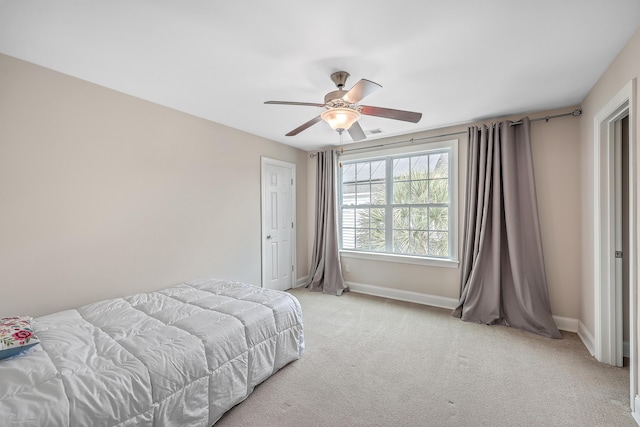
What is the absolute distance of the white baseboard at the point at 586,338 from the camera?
2576 millimetres

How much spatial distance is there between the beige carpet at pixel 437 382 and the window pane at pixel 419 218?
1429 mm

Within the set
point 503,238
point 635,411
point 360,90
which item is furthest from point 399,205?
point 635,411

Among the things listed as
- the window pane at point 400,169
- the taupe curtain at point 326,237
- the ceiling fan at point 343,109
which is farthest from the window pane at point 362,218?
the ceiling fan at point 343,109

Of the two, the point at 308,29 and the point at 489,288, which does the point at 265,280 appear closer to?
the point at 489,288

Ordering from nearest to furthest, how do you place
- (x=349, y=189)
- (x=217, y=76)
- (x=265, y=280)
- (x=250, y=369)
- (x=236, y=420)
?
(x=236, y=420) < (x=250, y=369) < (x=217, y=76) < (x=265, y=280) < (x=349, y=189)

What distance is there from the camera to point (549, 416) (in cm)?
181

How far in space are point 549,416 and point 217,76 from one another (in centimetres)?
345

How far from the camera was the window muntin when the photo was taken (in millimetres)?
3900

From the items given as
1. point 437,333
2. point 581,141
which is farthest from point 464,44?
point 437,333

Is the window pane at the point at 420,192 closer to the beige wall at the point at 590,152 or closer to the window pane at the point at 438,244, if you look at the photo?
the window pane at the point at 438,244

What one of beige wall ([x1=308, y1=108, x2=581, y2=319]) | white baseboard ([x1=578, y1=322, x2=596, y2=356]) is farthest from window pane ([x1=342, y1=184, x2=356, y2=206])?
white baseboard ([x1=578, y1=322, x2=596, y2=356])

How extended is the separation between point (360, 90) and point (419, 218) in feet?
8.70

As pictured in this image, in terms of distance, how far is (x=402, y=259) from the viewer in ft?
13.5

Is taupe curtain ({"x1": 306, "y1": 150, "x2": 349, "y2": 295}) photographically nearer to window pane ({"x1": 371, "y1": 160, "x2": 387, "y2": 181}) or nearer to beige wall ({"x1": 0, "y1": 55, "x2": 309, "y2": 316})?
window pane ({"x1": 371, "y1": 160, "x2": 387, "y2": 181})
